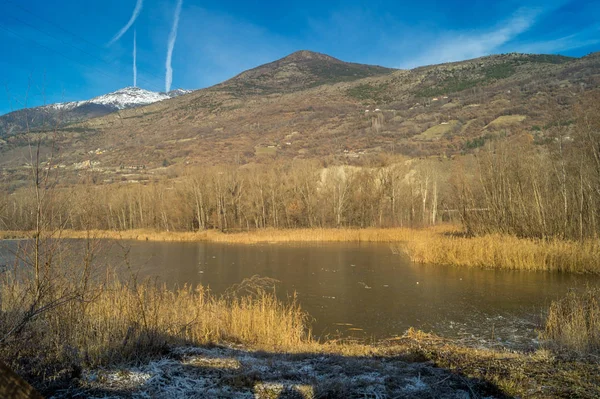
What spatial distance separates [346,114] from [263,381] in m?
104

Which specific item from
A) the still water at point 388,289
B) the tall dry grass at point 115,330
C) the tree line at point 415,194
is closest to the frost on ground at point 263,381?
the tall dry grass at point 115,330

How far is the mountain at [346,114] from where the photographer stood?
66.6 meters

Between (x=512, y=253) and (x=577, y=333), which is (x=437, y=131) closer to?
(x=512, y=253)

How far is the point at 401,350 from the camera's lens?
6.35 m

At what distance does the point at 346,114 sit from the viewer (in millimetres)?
104250

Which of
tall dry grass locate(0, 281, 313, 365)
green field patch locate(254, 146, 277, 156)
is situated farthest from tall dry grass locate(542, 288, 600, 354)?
green field patch locate(254, 146, 277, 156)

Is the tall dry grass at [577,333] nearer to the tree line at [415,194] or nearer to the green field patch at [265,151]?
the tree line at [415,194]

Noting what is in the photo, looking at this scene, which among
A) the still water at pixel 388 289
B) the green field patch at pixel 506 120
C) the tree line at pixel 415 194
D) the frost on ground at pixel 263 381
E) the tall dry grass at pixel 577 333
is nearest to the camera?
the frost on ground at pixel 263 381

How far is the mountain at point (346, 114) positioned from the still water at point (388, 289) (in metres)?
33.5

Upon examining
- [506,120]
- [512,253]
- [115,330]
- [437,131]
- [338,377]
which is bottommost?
[512,253]

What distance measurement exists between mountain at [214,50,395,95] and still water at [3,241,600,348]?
12173cm

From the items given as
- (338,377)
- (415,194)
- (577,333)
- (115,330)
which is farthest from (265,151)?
(338,377)

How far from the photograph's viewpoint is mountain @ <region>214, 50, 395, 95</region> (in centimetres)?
14150

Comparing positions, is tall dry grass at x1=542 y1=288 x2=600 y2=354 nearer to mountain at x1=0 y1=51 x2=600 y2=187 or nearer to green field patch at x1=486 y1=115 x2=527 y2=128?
mountain at x1=0 y1=51 x2=600 y2=187
